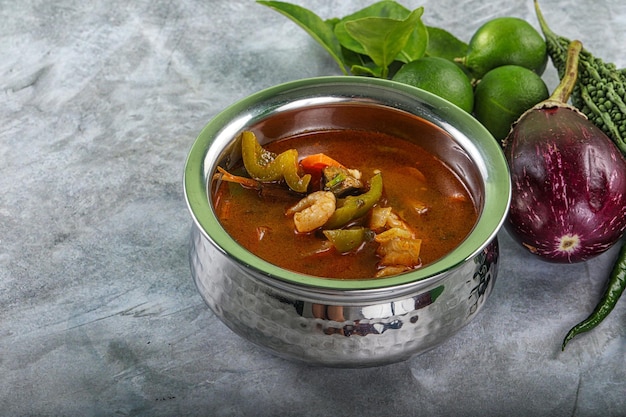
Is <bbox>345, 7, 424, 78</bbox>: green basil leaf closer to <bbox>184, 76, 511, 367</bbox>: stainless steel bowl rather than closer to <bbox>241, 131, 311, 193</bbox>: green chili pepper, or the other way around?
<bbox>184, 76, 511, 367</bbox>: stainless steel bowl

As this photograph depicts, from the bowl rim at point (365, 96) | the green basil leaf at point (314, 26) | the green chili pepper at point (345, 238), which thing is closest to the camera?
the bowl rim at point (365, 96)

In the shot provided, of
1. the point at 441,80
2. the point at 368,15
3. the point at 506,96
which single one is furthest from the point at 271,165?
the point at 368,15

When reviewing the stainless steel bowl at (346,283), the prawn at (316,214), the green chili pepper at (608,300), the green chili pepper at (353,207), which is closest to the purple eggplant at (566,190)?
the green chili pepper at (608,300)

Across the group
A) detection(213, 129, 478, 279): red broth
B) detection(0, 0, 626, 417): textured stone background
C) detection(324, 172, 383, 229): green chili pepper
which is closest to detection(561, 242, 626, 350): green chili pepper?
detection(0, 0, 626, 417): textured stone background

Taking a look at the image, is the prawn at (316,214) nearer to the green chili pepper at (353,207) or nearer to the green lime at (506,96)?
the green chili pepper at (353,207)

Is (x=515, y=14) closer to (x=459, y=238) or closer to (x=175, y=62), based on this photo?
(x=175, y=62)

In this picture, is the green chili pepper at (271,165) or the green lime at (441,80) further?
the green lime at (441,80)
